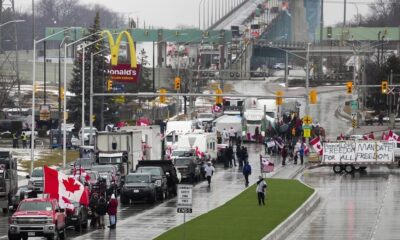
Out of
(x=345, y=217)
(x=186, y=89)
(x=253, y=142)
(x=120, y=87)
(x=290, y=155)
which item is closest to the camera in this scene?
(x=345, y=217)

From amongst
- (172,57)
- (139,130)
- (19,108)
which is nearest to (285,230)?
(139,130)

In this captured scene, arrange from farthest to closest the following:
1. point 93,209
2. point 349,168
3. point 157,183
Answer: point 349,168 < point 157,183 < point 93,209

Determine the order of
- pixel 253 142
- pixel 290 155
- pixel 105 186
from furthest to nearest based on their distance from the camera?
pixel 253 142 → pixel 290 155 → pixel 105 186

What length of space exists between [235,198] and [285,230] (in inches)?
529

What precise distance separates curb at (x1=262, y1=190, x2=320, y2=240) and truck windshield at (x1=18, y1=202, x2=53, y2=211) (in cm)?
662

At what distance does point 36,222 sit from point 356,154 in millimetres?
34907

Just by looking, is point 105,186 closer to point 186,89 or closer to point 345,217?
point 345,217

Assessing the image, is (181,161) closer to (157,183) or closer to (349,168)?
(349,168)

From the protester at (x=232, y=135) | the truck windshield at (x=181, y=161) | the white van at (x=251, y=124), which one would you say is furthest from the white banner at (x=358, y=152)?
the white van at (x=251, y=124)

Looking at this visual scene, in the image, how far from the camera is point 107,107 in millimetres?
113000

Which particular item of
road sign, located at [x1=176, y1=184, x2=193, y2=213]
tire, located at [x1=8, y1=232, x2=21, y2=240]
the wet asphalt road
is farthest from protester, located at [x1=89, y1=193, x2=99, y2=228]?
road sign, located at [x1=176, y1=184, x2=193, y2=213]

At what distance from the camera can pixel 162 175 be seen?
5975cm

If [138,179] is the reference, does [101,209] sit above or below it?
below

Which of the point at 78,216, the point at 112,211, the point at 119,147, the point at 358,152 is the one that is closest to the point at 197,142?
the point at 119,147
